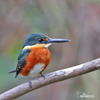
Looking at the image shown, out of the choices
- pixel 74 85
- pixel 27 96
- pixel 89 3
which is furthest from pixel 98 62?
pixel 27 96

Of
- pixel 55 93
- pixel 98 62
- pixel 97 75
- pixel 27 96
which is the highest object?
pixel 98 62

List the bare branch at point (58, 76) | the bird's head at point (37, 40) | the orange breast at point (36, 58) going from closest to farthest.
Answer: the bare branch at point (58, 76), the orange breast at point (36, 58), the bird's head at point (37, 40)

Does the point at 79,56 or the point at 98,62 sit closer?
the point at 98,62

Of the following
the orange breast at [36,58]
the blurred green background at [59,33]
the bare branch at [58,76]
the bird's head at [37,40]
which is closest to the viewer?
the bare branch at [58,76]

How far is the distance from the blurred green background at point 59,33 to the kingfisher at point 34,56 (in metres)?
0.86

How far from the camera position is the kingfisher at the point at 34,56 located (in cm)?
292

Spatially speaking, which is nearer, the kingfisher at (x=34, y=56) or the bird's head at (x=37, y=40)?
the kingfisher at (x=34, y=56)

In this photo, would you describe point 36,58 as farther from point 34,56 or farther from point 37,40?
point 37,40

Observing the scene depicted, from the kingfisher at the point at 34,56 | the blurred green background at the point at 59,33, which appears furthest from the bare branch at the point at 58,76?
the blurred green background at the point at 59,33

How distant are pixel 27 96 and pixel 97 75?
155 cm

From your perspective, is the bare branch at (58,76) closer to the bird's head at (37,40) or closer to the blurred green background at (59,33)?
the bird's head at (37,40)

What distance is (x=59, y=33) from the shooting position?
4066 millimetres

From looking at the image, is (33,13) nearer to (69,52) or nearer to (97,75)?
(69,52)

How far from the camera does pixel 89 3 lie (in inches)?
159
